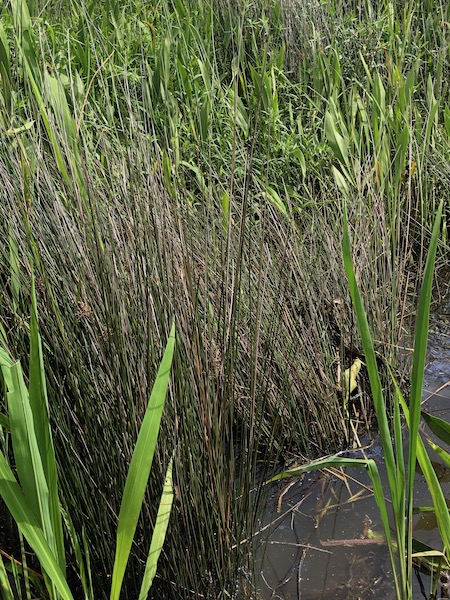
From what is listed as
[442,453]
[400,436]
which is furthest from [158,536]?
[442,453]

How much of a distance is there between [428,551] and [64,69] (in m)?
2.50

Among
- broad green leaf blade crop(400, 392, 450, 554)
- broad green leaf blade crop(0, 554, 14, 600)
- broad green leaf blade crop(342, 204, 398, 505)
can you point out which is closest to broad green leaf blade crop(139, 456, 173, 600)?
broad green leaf blade crop(0, 554, 14, 600)

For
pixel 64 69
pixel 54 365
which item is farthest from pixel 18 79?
pixel 54 365

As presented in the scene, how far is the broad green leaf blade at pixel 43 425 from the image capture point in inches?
42.9

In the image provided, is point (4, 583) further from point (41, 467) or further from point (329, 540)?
point (329, 540)

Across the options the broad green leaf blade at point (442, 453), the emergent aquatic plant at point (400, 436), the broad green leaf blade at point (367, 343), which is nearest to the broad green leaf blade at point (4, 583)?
the emergent aquatic plant at point (400, 436)

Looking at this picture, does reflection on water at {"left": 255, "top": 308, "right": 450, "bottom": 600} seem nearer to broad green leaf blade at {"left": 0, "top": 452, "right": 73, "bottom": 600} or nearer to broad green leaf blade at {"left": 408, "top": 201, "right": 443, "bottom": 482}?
broad green leaf blade at {"left": 408, "top": 201, "right": 443, "bottom": 482}

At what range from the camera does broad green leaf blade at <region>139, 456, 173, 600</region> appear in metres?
1.23

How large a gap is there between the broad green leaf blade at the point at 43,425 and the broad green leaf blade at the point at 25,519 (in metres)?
0.04

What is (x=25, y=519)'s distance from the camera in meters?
1.11

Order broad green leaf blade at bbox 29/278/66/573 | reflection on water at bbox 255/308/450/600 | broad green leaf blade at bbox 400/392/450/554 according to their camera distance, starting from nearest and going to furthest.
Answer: broad green leaf blade at bbox 29/278/66/573 → broad green leaf blade at bbox 400/392/450/554 → reflection on water at bbox 255/308/450/600

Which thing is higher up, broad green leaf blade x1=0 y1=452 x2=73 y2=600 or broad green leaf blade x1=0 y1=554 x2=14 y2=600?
broad green leaf blade x1=0 y1=452 x2=73 y2=600

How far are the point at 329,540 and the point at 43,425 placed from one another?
921 mm

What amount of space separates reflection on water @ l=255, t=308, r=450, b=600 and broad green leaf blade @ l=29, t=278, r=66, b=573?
25.2 inches
